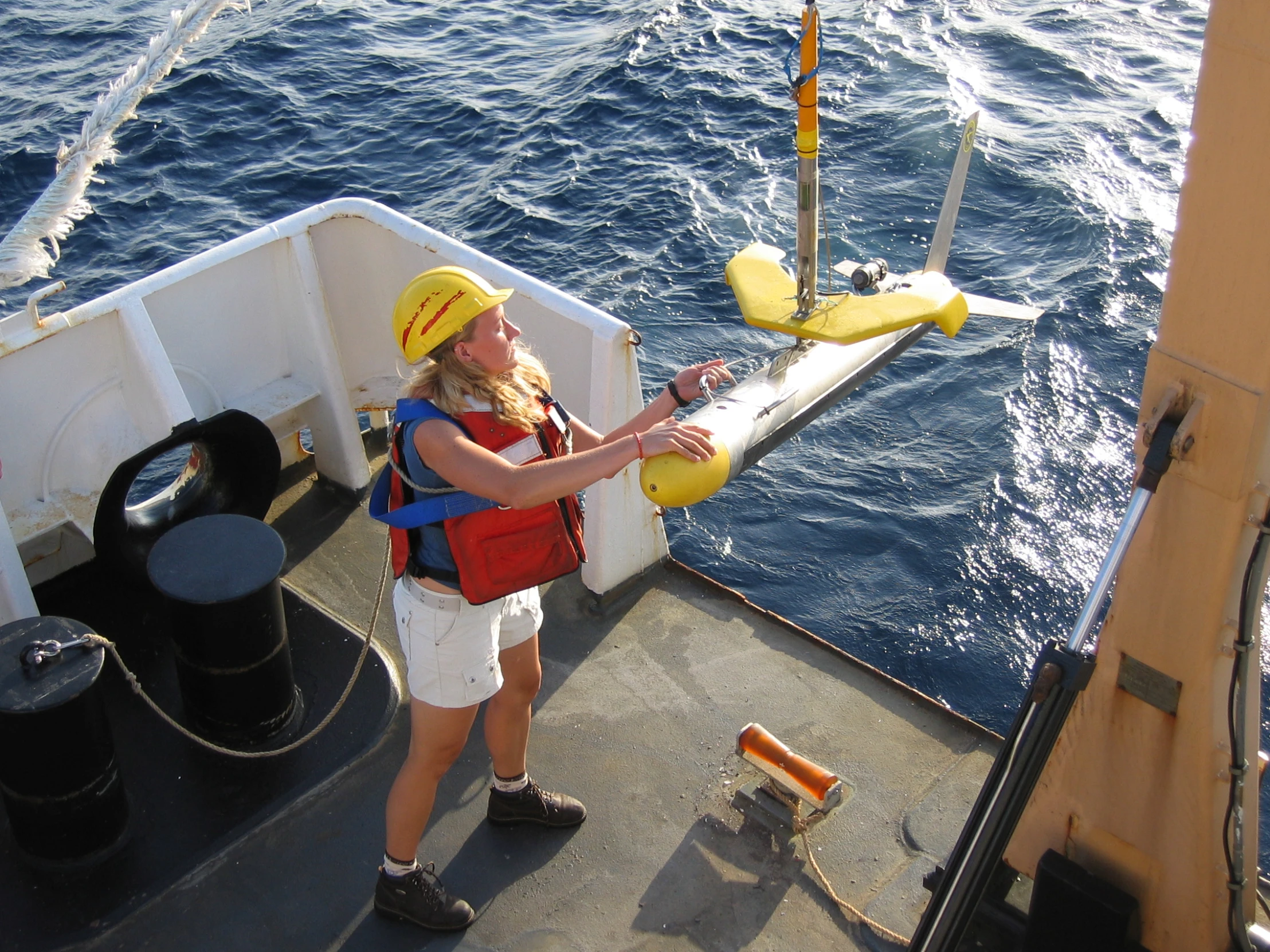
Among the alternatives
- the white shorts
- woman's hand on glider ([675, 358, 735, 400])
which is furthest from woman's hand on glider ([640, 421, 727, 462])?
the white shorts

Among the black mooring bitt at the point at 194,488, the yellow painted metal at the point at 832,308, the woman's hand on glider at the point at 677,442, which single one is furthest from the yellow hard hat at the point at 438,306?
the black mooring bitt at the point at 194,488

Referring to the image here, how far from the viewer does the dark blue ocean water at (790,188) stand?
8.36 meters

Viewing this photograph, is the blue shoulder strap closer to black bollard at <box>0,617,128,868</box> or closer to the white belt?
the white belt

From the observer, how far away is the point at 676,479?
325cm

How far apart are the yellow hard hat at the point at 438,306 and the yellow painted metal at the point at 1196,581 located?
5.67 ft

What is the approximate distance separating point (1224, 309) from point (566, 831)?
9.21 ft

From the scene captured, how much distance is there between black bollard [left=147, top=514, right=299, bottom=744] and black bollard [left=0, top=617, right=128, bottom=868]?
38cm

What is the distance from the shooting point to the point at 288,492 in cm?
601

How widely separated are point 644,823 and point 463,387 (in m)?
1.93

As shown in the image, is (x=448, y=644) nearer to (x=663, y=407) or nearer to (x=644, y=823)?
(x=663, y=407)

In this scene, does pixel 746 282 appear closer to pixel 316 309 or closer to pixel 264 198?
pixel 316 309

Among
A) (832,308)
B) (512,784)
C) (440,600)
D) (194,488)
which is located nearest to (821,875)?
(512,784)

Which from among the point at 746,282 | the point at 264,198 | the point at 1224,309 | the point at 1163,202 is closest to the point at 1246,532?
the point at 1224,309

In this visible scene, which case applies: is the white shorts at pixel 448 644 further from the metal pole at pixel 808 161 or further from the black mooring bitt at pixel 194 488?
the black mooring bitt at pixel 194 488
